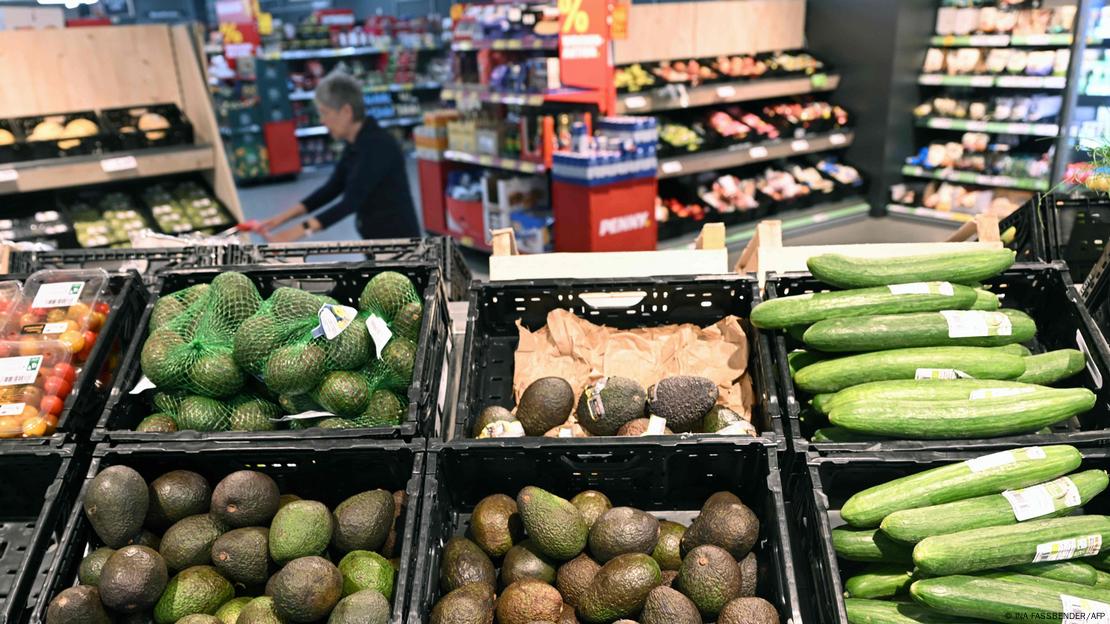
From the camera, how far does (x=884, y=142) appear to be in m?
6.19

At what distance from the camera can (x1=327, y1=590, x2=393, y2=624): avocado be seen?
3.82 ft

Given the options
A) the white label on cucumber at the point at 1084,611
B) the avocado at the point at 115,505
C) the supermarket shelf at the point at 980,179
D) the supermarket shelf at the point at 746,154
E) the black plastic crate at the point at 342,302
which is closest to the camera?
the white label on cucumber at the point at 1084,611

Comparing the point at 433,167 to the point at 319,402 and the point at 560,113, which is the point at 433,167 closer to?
the point at 560,113

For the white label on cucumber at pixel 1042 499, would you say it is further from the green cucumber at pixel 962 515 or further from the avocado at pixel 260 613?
the avocado at pixel 260 613

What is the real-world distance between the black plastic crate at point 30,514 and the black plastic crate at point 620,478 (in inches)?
28.1

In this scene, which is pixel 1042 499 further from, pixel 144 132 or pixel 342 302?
pixel 144 132

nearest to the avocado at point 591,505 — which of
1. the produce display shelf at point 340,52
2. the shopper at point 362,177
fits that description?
the shopper at point 362,177

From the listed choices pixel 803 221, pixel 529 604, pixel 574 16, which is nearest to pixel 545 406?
pixel 529 604

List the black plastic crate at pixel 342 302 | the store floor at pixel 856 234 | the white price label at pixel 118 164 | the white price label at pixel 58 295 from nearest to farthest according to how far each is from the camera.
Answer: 1. the black plastic crate at pixel 342 302
2. the white price label at pixel 58 295
3. the white price label at pixel 118 164
4. the store floor at pixel 856 234

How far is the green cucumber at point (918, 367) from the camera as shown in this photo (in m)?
1.52

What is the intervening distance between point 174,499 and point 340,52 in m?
10.4

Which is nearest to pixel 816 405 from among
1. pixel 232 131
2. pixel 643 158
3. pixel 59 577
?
pixel 59 577

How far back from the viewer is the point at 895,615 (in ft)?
3.99

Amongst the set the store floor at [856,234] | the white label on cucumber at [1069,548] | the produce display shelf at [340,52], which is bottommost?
the store floor at [856,234]
